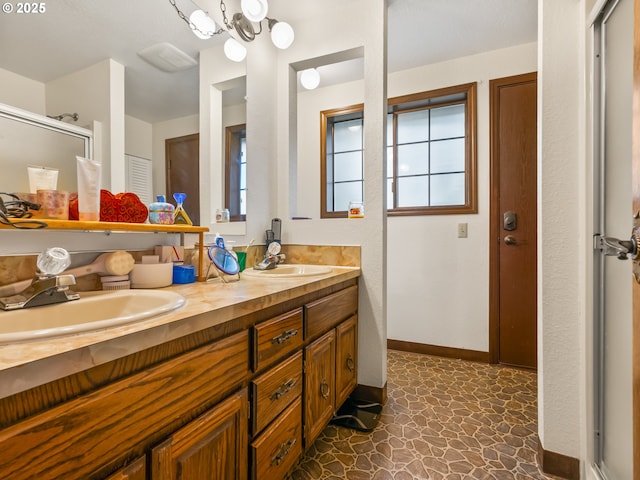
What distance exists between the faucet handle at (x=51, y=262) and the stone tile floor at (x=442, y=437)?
1.15 meters

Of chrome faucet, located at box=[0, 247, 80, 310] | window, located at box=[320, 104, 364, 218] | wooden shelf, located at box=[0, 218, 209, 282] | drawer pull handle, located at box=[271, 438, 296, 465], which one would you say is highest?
window, located at box=[320, 104, 364, 218]

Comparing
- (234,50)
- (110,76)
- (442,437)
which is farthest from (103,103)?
(442,437)

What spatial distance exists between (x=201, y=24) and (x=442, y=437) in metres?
2.28

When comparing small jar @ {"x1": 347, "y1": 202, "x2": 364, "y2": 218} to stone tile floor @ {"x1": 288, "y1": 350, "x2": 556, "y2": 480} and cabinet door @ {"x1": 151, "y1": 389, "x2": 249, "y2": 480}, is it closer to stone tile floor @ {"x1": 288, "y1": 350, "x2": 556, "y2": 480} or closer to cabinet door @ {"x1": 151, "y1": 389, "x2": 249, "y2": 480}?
stone tile floor @ {"x1": 288, "y1": 350, "x2": 556, "y2": 480}

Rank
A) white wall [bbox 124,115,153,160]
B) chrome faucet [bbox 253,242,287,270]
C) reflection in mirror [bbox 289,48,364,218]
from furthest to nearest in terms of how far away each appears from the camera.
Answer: reflection in mirror [bbox 289,48,364,218]
chrome faucet [bbox 253,242,287,270]
white wall [bbox 124,115,153,160]

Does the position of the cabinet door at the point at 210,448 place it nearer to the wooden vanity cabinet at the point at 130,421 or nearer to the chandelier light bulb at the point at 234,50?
the wooden vanity cabinet at the point at 130,421

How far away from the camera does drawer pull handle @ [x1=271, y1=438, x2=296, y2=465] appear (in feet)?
3.53

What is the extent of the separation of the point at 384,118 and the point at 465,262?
1.34 m

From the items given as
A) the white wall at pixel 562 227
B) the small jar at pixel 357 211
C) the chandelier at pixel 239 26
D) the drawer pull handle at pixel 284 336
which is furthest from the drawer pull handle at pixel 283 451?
the chandelier at pixel 239 26

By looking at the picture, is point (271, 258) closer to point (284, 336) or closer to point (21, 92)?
point (284, 336)

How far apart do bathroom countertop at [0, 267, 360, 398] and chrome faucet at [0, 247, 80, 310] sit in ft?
1.03

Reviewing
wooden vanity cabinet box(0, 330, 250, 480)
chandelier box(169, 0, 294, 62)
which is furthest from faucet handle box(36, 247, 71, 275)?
chandelier box(169, 0, 294, 62)

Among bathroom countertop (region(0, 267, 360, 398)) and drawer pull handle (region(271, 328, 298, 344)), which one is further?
drawer pull handle (region(271, 328, 298, 344))

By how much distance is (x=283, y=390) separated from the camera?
1.12m
